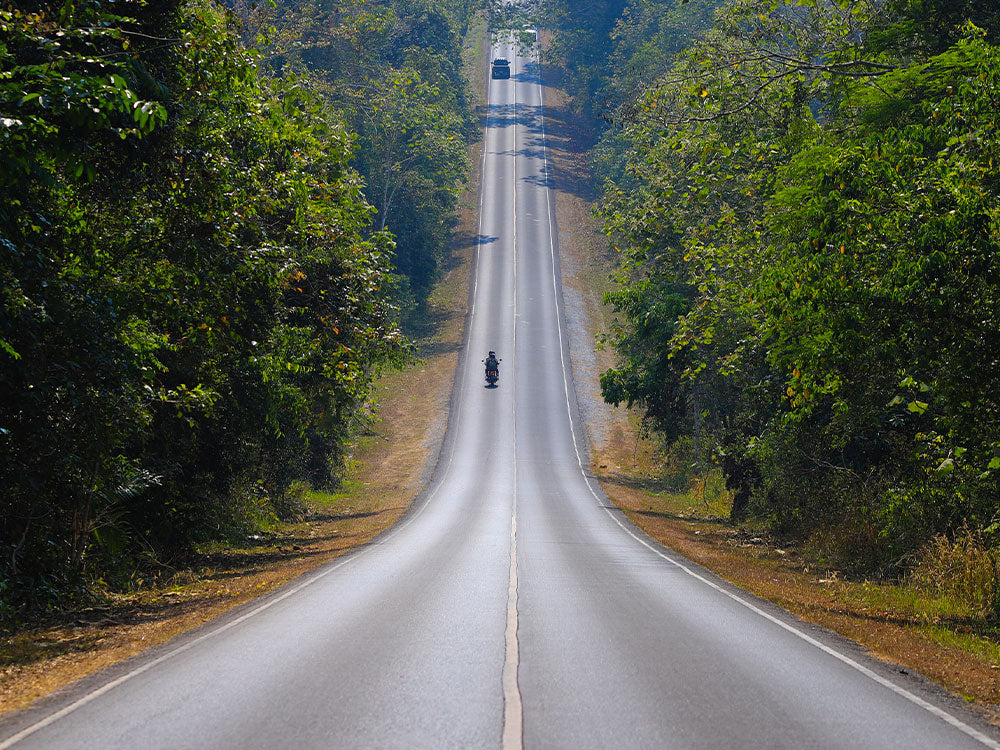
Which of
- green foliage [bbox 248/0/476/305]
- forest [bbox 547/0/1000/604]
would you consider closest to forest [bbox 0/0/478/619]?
forest [bbox 547/0/1000/604]

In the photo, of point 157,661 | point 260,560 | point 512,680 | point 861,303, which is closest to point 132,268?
point 157,661

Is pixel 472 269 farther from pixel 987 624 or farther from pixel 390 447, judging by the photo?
pixel 987 624

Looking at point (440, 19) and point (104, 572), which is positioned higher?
point (440, 19)

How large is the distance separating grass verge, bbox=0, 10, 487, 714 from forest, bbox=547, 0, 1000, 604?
10.2 m

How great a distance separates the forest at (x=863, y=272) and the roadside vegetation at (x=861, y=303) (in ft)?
0.16

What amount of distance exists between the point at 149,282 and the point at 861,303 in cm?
1064

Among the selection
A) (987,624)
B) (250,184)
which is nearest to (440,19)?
(250,184)

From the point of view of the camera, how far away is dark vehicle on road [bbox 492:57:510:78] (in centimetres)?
12681

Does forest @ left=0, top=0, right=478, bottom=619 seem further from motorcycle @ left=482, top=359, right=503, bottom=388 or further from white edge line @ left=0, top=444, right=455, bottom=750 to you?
motorcycle @ left=482, top=359, right=503, bottom=388

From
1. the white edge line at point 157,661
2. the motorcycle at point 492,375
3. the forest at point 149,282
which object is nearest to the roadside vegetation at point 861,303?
the white edge line at point 157,661

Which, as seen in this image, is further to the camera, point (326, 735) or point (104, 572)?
point (104, 572)

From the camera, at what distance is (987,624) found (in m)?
13.3

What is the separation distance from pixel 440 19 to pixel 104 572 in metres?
89.9

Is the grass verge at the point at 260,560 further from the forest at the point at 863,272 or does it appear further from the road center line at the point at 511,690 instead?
the forest at the point at 863,272
